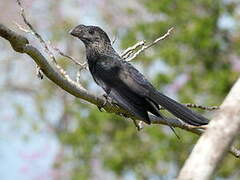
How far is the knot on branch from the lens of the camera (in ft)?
8.18

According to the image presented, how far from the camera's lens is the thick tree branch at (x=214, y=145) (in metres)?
1.87

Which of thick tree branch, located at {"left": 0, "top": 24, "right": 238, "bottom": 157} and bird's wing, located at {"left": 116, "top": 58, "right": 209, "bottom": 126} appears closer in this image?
thick tree branch, located at {"left": 0, "top": 24, "right": 238, "bottom": 157}

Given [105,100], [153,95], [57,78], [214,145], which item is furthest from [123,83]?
[214,145]

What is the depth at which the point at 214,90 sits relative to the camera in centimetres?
1011

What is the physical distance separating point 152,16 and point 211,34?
99cm

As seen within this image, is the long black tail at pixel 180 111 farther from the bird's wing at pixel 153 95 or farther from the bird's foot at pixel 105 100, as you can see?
the bird's foot at pixel 105 100

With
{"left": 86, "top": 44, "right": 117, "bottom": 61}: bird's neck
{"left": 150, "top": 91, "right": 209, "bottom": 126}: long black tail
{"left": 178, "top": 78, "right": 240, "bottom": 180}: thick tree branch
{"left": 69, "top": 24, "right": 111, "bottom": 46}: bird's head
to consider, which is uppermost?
{"left": 69, "top": 24, "right": 111, "bottom": 46}: bird's head

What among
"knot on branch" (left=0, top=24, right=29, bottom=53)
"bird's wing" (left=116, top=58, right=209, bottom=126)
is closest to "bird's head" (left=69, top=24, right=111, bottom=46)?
"bird's wing" (left=116, top=58, right=209, bottom=126)

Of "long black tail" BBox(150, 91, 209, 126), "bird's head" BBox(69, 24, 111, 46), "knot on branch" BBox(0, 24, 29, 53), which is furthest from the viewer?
"bird's head" BBox(69, 24, 111, 46)

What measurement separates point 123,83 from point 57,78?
0.79 metres

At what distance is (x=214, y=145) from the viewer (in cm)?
189

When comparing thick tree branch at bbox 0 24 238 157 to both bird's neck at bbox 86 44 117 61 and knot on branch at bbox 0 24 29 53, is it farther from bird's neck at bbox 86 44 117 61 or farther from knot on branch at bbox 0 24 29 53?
bird's neck at bbox 86 44 117 61

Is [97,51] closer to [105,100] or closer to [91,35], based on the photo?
[91,35]

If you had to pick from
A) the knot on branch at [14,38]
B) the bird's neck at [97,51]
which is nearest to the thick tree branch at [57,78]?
the knot on branch at [14,38]
